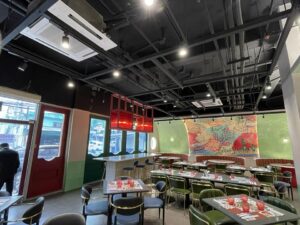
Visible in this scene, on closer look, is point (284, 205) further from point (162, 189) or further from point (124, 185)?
point (124, 185)

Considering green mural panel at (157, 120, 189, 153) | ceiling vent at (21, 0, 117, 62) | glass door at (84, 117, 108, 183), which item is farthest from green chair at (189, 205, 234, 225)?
green mural panel at (157, 120, 189, 153)

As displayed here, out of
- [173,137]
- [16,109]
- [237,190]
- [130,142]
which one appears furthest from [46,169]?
[173,137]

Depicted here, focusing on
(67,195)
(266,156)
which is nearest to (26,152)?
(67,195)

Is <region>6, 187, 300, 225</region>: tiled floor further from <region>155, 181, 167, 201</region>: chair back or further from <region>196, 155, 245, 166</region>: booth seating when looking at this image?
<region>196, 155, 245, 166</region>: booth seating

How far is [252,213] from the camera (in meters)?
2.21

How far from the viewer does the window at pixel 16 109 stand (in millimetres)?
4230

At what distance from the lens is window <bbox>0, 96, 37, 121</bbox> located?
4.23 meters

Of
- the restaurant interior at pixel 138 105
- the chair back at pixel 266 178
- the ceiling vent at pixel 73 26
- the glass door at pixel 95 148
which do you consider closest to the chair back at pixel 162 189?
the restaurant interior at pixel 138 105

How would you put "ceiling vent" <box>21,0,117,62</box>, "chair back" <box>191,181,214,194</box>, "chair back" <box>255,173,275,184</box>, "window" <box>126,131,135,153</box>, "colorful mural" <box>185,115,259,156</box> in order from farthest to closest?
"window" <box>126,131,135,153</box>
"colorful mural" <box>185,115,259,156</box>
"chair back" <box>255,173,275,184</box>
"chair back" <box>191,181,214,194</box>
"ceiling vent" <box>21,0,117,62</box>

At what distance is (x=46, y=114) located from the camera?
205 inches

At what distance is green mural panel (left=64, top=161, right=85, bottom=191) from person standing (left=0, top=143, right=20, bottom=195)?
1602mm

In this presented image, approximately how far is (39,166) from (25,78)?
2576 millimetres

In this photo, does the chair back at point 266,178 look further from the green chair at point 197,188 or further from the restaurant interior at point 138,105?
the green chair at point 197,188

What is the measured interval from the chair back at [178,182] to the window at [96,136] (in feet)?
12.0
